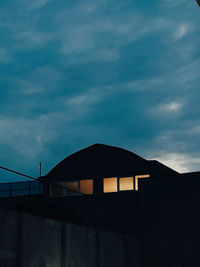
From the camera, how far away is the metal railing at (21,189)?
102 feet

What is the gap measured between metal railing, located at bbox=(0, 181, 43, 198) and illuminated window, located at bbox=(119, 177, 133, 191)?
7072 mm

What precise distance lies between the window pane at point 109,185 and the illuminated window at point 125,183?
47 cm

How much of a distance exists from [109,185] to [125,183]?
120 cm

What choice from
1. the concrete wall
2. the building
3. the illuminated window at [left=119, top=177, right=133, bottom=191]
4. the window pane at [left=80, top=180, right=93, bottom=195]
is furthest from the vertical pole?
the window pane at [left=80, top=180, right=93, bottom=195]

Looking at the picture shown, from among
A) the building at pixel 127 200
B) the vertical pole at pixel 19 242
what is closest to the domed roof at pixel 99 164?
the building at pixel 127 200

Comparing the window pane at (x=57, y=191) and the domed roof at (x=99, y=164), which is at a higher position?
the domed roof at (x=99, y=164)

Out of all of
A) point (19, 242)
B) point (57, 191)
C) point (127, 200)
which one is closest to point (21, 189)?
point (57, 191)

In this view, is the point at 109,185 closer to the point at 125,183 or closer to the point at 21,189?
the point at 125,183

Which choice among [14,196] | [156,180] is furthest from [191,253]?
[14,196]

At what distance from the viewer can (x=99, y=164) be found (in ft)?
92.2

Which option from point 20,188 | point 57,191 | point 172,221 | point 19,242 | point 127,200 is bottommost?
point 19,242

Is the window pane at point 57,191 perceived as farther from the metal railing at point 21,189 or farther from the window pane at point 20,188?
the window pane at point 20,188

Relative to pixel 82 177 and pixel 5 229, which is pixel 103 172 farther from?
pixel 5 229

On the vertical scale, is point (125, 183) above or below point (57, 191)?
above
